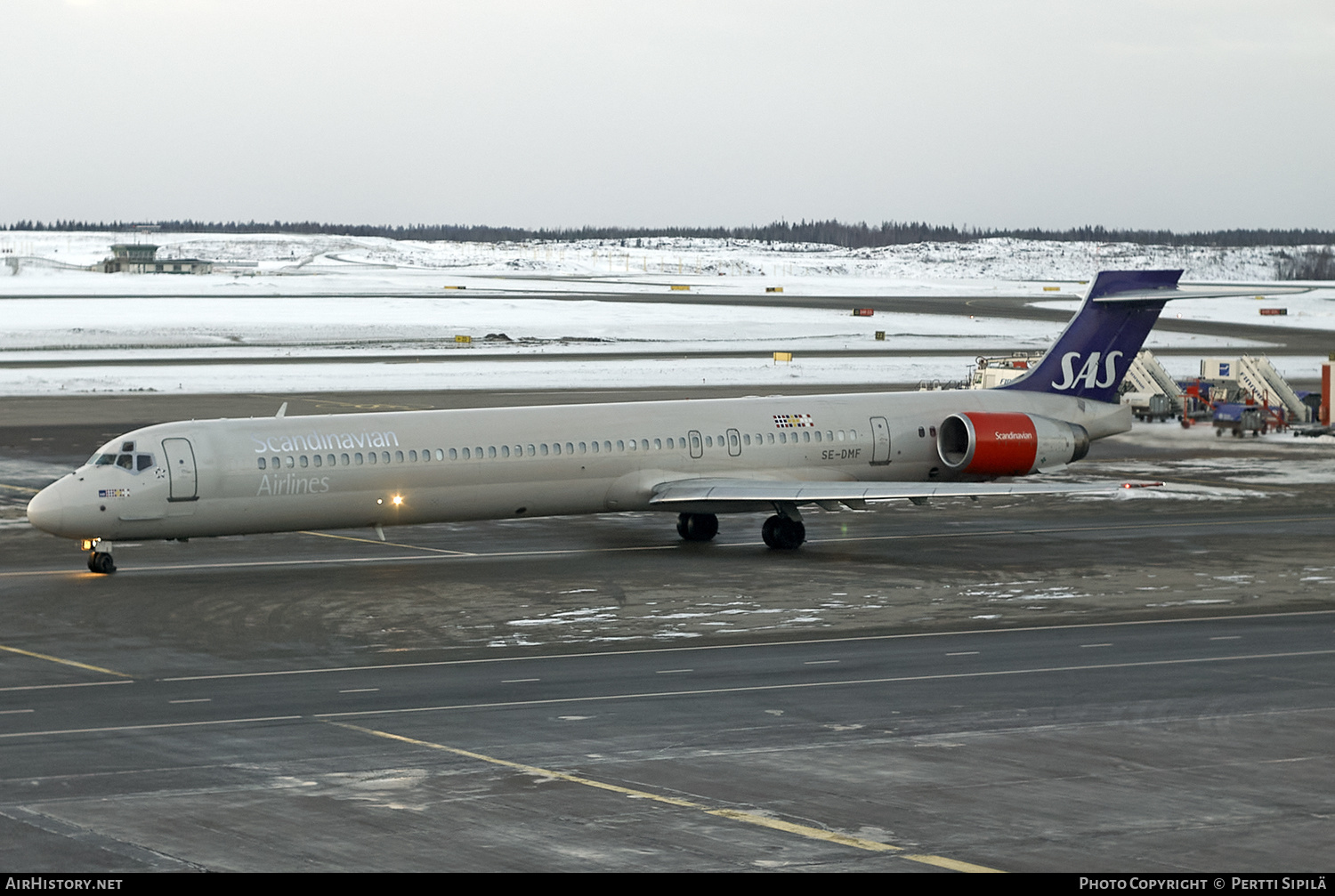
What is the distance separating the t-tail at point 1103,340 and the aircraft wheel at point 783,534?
852 cm

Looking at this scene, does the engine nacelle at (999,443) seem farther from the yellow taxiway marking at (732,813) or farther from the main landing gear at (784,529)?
the yellow taxiway marking at (732,813)

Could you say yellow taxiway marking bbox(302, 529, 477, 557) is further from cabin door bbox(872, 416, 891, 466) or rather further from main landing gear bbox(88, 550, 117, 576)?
cabin door bbox(872, 416, 891, 466)

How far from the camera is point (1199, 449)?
59.1m

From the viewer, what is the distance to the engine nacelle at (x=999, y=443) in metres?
40.4

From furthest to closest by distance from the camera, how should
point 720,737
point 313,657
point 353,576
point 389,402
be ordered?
point 389,402
point 353,576
point 313,657
point 720,737

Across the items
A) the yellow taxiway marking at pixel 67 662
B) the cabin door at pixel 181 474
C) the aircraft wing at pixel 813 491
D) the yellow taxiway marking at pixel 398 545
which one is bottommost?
the yellow taxiway marking at pixel 67 662

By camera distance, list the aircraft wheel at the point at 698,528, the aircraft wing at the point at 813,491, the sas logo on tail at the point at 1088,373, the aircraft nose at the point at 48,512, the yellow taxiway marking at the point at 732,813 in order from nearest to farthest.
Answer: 1. the yellow taxiway marking at the point at 732,813
2. the aircraft nose at the point at 48,512
3. the aircraft wing at the point at 813,491
4. the aircraft wheel at the point at 698,528
5. the sas logo on tail at the point at 1088,373

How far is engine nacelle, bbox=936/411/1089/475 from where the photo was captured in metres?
40.4

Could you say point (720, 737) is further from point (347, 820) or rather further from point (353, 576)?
point (353, 576)

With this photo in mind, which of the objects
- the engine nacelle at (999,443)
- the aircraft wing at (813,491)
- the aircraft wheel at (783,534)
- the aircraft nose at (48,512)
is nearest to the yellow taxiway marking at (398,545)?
the aircraft wing at (813,491)

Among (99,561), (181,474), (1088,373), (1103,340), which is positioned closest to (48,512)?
(99,561)

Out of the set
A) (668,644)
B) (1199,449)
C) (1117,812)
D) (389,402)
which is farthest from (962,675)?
(389,402)

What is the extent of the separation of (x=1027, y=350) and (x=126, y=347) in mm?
54477

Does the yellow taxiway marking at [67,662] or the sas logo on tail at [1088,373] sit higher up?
the sas logo on tail at [1088,373]
